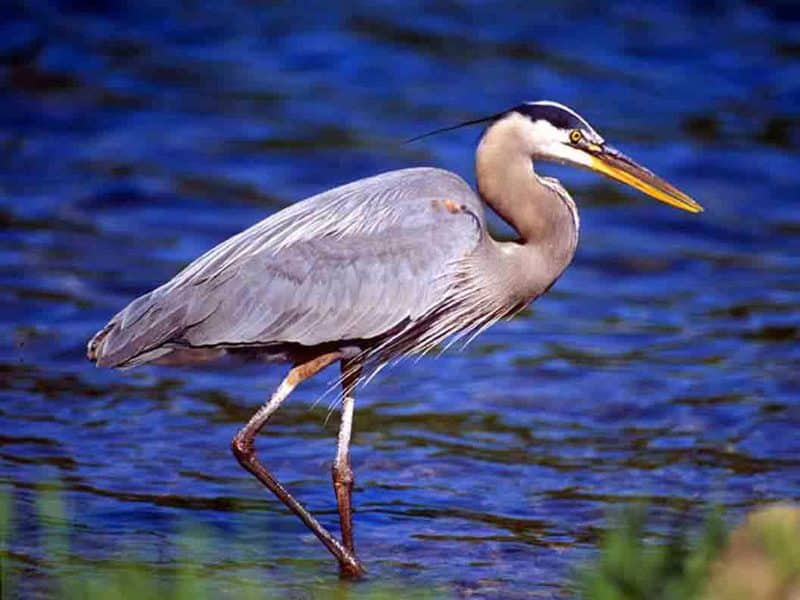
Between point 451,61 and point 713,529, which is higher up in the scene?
point 713,529

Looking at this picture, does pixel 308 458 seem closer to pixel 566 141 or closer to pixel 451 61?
pixel 566 141

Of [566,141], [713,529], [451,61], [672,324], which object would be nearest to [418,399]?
[672,324]

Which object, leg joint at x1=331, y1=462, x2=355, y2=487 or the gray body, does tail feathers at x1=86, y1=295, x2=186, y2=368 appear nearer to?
the gray body

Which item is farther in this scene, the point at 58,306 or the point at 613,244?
the point at 613,244

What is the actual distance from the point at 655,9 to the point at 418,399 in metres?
9.00

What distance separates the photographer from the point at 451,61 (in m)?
16.4

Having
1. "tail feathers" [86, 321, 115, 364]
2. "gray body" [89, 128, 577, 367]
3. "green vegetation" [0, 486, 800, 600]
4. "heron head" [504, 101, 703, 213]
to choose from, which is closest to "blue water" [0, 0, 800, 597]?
"tail feathers" [86, 321, 115, 364]

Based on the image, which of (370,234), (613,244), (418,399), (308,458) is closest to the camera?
(370,234)

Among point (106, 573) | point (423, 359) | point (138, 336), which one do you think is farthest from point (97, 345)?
point (423, 359)

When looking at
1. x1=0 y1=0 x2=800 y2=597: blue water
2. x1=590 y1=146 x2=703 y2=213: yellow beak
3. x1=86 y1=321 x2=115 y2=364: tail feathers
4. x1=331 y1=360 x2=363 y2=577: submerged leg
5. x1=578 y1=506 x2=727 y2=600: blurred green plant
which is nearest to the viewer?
x1=578 y1=506 x2=727 y2=600: blurred green plant

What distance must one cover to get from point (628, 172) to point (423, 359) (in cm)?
320

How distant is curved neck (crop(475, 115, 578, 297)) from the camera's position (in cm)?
727

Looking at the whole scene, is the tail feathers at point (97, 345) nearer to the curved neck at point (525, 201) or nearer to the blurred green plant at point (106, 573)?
the blurred green plant at point (106, 573)

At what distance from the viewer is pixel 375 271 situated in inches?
283
